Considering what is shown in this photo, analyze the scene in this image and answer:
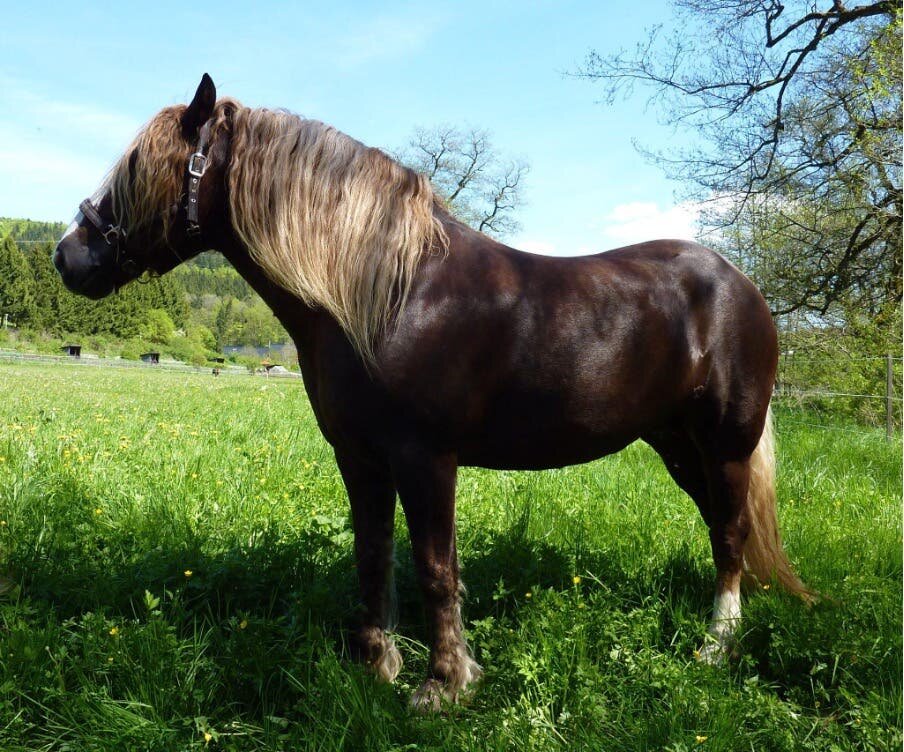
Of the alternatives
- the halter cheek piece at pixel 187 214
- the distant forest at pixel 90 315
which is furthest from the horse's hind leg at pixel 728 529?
the distant forest at pixel 90 315

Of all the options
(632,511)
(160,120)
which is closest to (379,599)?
(160,120)

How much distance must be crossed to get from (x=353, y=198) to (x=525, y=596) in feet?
6.28

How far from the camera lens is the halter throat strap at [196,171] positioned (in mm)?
2393

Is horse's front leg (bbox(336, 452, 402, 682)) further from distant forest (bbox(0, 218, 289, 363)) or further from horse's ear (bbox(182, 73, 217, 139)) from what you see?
distant forest (bbox(0, 218, 289, 363))

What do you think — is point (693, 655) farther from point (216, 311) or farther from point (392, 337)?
point (216, 311)

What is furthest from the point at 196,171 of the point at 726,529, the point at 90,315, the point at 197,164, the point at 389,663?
the point at 90,315

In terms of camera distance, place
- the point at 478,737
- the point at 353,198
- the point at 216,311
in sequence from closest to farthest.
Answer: the point at 478,737
the point at 353,198
the point at 216,311

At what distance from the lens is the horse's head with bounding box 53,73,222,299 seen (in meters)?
2.39

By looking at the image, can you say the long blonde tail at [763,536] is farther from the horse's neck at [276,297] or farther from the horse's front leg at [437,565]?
the horse's neck at [276,297]

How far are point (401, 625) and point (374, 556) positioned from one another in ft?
1.58

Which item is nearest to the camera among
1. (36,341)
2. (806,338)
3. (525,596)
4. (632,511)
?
(525,596)

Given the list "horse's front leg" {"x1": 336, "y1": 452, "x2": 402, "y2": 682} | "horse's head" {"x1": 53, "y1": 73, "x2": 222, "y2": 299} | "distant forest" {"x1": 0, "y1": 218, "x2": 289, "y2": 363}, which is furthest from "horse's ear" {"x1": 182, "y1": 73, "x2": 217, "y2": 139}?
"distant forest" {"x1": 0, "y1": 218, "x2": 289, "y2": 363}

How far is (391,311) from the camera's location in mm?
2363

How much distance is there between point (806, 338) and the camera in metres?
12.8
